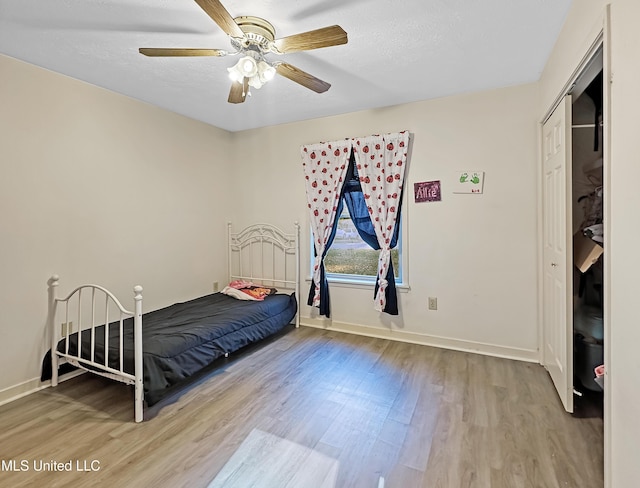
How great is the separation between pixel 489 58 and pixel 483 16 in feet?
1.86

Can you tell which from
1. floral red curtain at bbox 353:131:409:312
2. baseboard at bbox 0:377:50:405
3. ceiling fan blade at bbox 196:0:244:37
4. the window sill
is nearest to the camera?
ceiling fan blade at bbox 196:0:244:37

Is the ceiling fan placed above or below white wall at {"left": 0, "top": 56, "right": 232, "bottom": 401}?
above

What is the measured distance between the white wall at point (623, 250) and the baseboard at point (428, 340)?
5.33ft

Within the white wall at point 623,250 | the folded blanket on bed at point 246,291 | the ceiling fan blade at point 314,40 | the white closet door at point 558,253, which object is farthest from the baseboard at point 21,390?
the white closet door at point 558,253

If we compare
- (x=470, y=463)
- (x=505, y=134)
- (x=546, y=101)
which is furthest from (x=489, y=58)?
(x=470, y=463)

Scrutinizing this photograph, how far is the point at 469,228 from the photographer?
3.09 metres

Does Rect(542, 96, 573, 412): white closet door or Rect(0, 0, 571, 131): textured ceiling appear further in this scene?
Rect(542, 96, 573, 412): white closet door

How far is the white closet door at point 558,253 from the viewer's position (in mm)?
2025

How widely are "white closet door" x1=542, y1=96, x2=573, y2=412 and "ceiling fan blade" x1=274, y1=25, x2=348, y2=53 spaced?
1437 millimetres

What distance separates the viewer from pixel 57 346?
255cm

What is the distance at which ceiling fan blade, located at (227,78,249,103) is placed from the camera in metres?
2.20

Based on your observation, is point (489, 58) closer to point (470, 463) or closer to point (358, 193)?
point (358, 193)

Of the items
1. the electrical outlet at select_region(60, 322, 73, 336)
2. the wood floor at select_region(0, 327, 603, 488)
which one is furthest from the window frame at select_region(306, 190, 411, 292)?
the electrical outlet at select_region(60, 322, 73, 336)

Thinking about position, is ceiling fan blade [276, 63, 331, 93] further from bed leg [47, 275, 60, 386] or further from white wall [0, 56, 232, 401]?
bed leg [47, 275, 60, 386]
